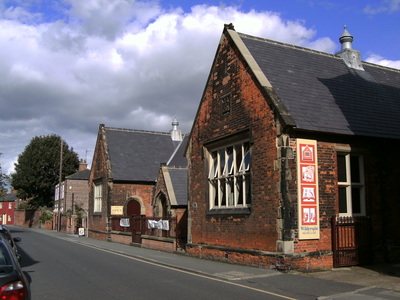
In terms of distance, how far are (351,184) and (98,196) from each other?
23896 mm

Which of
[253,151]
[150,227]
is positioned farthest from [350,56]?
[150,227]

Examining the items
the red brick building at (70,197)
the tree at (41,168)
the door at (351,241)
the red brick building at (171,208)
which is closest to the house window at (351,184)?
the door at (351,241)

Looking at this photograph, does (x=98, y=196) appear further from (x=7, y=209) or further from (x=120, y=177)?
(x=7, y=209)

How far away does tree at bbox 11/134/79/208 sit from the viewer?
59.2 meters

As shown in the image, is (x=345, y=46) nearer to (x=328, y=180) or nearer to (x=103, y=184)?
(x=328, y=180)

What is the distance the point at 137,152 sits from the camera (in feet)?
111

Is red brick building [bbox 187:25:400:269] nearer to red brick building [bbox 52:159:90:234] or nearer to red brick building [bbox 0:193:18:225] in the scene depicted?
red brick building [bbox 52:159:90:234]

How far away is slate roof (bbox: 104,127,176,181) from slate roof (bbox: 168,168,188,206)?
24.5 feet

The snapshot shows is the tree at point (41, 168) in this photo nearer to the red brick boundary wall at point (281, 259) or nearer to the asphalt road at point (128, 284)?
the asphalt road at point (128, 284)

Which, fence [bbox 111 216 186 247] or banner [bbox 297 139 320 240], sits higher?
banner [bbox 297 139 320 240]

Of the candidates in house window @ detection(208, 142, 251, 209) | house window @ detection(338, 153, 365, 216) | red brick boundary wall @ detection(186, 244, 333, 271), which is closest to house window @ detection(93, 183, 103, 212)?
house window @ detection(208, 142, 251, 209)

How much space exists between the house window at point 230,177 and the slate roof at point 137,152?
15702 millimetres

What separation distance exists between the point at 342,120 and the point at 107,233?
806 inches

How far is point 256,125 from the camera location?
530 inches
